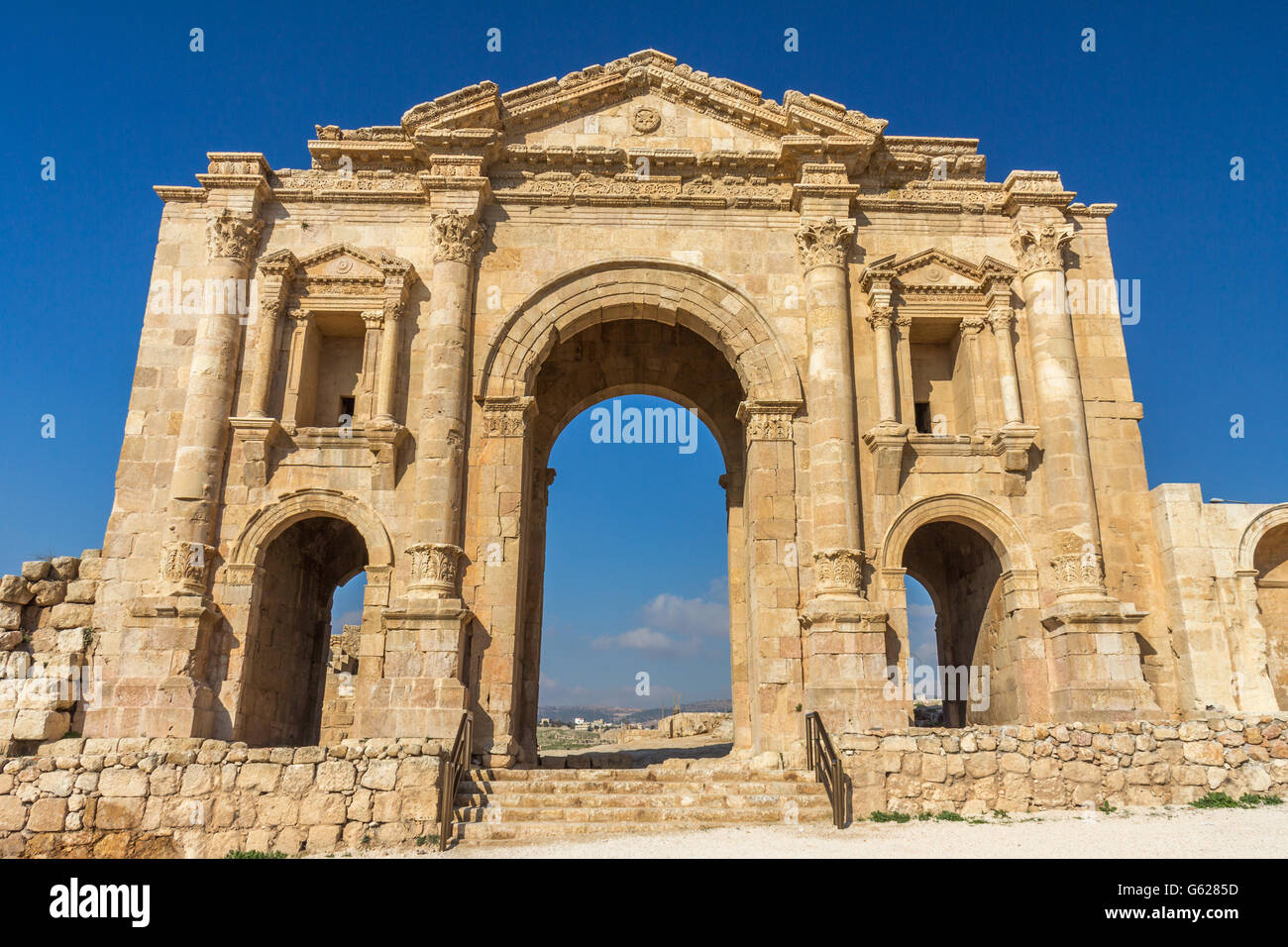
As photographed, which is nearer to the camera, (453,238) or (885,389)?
(885,389)

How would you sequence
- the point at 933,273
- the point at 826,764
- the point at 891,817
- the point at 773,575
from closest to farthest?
1. the point at 891,817
2. the point at 826,764
3. the point at 773,575
4. the point at 933,273

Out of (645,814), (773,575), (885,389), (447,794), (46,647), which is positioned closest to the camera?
(447,794)

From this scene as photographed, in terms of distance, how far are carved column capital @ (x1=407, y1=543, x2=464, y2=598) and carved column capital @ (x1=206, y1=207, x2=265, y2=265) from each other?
244 inches

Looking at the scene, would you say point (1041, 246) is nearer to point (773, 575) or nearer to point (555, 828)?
point (773, 575)

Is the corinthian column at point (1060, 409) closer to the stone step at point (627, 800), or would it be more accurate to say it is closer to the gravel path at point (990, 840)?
the gravel path at point (990, 840)

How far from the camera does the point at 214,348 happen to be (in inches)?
586

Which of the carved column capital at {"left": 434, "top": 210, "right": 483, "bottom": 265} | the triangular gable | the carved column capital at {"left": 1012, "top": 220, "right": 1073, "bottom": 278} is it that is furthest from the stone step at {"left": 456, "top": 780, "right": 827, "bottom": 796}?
the triangular gable

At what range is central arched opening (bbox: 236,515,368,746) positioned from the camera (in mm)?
14352

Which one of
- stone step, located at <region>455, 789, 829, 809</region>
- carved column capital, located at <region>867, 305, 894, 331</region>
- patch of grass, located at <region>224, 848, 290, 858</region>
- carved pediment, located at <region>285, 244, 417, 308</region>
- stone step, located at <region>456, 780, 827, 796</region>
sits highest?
carved pediment, located at <region>285, 244, 417, 308</region>

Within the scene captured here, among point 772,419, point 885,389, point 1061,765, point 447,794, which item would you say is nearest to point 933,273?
point 885,389

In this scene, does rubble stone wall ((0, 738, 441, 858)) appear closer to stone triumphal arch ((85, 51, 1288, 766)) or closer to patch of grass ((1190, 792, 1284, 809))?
stone triumphal arch ((85, 51, 1288, 766))

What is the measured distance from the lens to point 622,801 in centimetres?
1123

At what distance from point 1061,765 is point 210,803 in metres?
9.93

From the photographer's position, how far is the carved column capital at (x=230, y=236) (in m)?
15.4
